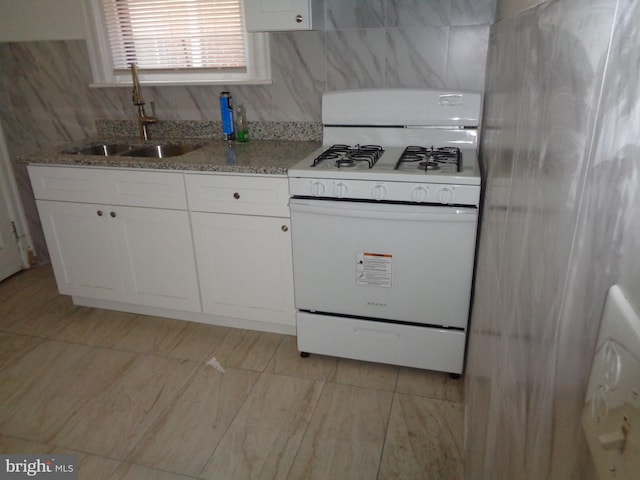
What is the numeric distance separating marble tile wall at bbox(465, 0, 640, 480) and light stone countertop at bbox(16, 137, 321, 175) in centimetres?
142

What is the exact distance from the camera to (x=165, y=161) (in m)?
2.18

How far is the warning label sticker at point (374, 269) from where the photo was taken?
1898 millimetres

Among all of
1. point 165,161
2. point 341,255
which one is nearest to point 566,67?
point 341,255

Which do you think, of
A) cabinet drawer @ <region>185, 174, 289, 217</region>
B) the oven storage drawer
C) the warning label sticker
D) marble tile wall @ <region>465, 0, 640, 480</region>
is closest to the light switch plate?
marble tile wall @ <region>465, 0, 640, 480</region>

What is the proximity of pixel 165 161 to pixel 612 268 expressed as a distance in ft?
6.94

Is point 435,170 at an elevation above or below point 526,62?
below

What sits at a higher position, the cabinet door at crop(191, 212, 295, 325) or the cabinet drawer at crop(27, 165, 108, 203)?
the cabinet drawer at crop(27, 165, 108, 203)

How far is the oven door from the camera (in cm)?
180

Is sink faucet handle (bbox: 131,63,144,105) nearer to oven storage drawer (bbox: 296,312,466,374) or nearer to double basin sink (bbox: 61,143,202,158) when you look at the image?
double basin sink (bbox: 61,143,202,158)

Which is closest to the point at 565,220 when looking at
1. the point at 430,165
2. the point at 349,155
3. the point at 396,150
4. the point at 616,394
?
the point at 616,394

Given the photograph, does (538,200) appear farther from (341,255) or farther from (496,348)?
(341,255)

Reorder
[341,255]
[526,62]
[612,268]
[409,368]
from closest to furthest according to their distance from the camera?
[612,268] → [526,62] → [341,255] → [409,368]

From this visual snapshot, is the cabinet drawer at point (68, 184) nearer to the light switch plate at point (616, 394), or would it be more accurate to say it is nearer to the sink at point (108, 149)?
the sink at point (108, 149)

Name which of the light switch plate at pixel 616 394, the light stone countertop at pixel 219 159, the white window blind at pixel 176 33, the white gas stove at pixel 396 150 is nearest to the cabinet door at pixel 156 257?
the light stone countertop at pixel 219 159
